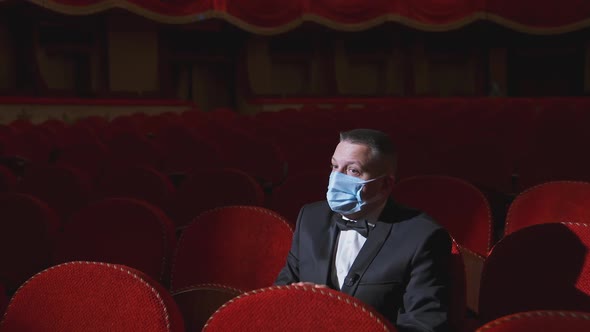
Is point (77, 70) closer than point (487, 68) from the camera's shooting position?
Yes

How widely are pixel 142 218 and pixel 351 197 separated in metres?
1.01

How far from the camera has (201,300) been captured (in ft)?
6.35

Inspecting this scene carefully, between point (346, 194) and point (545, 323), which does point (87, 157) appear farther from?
point (545, 323)

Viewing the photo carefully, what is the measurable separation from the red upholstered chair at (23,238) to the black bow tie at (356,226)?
1.36 metres

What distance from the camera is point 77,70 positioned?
13.0 m

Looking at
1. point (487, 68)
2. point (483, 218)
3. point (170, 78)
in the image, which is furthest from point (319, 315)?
point (487, 68)

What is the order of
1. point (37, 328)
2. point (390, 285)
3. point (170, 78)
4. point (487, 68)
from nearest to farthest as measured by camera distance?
point (37, 328) < point (390, 285) < point (170, 78) < point (487, 68)

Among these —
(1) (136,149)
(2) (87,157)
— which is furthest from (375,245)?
(1) (136,149)

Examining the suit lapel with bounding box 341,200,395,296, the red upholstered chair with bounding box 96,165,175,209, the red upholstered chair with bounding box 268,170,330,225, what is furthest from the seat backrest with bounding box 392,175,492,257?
the red upholstered chair with bounding box 96,165,175,209

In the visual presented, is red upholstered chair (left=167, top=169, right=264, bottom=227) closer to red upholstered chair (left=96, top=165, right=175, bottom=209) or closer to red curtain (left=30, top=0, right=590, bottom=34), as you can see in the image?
red upholstered chair (left=96, top=165, right=175, bottom=209)

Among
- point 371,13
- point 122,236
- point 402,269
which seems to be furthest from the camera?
point 371,13

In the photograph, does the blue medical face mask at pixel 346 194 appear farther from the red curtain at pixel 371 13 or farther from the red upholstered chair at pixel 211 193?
the red curtain at pixel 371 13

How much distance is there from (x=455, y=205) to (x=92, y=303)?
165 cm

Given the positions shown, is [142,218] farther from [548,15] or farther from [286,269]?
[548,15]
